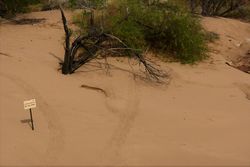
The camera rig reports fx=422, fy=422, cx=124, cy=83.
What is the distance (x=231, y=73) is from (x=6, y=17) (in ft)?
18.2

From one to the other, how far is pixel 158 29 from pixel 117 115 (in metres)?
3.43

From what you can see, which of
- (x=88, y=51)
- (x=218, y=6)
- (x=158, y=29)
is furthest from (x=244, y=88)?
(x=218, y=6)

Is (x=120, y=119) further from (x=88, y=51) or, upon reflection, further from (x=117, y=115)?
(x=88, y=51)

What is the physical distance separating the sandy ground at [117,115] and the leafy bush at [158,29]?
52 cm

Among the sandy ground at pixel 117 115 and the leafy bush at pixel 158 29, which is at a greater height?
the leafy bush at pixel 158 29

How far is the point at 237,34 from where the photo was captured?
1117 cm

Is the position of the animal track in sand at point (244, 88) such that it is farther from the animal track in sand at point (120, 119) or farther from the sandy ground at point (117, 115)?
the animal track in sand at point (120, 119)

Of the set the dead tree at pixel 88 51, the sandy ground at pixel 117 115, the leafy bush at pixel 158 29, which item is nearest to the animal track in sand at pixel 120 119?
the sandy ground at pixel 117 115

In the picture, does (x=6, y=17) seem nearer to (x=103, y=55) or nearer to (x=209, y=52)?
(x=103, y=55)

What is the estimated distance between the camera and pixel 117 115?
5730 mm

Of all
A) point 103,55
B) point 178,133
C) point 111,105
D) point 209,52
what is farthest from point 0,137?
point 209,52

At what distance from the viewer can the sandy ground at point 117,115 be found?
15.6ft

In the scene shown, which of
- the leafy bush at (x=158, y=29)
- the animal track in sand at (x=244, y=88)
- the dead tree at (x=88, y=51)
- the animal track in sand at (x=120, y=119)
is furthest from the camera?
the leafy bush at (x=158, y=29)

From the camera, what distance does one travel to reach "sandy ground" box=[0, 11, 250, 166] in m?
4.77
